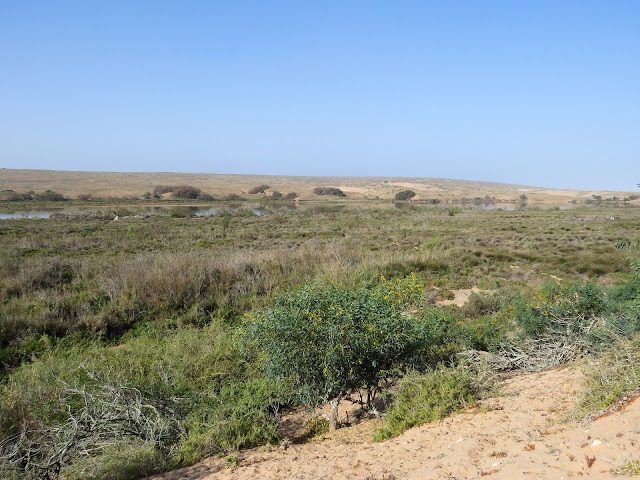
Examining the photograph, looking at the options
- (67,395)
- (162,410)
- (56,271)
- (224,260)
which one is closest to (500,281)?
(224,260)

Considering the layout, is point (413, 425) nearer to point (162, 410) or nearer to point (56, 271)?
point (162, 410)

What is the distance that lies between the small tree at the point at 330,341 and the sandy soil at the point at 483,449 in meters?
0.66

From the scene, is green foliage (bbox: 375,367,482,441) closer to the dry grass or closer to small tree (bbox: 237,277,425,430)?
small tree (bbox: 237,277,425,430)

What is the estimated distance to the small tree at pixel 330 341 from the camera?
16.4 feet

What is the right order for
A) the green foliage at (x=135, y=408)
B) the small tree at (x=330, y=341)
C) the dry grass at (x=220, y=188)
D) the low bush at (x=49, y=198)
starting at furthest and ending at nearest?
the dry grass at (x=220, y=188), the low bush at (x=49, y=198), the small tree at (x=330, y=341), the green foliage at (x=135, y=408)

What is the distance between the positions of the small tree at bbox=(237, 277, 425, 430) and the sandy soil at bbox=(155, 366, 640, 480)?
2.16ft

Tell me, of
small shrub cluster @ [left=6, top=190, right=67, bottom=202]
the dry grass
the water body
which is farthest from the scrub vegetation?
the dry grass

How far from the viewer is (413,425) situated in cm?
468

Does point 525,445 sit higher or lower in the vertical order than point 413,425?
higher

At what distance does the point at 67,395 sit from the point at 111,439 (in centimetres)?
125

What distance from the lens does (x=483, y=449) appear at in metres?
3.77

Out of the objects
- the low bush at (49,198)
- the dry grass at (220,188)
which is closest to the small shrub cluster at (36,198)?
the low bush at (49,198)

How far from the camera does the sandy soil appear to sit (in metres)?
3.23

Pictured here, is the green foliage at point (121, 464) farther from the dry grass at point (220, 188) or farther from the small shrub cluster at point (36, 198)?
the dry grass at point (220, 188)
